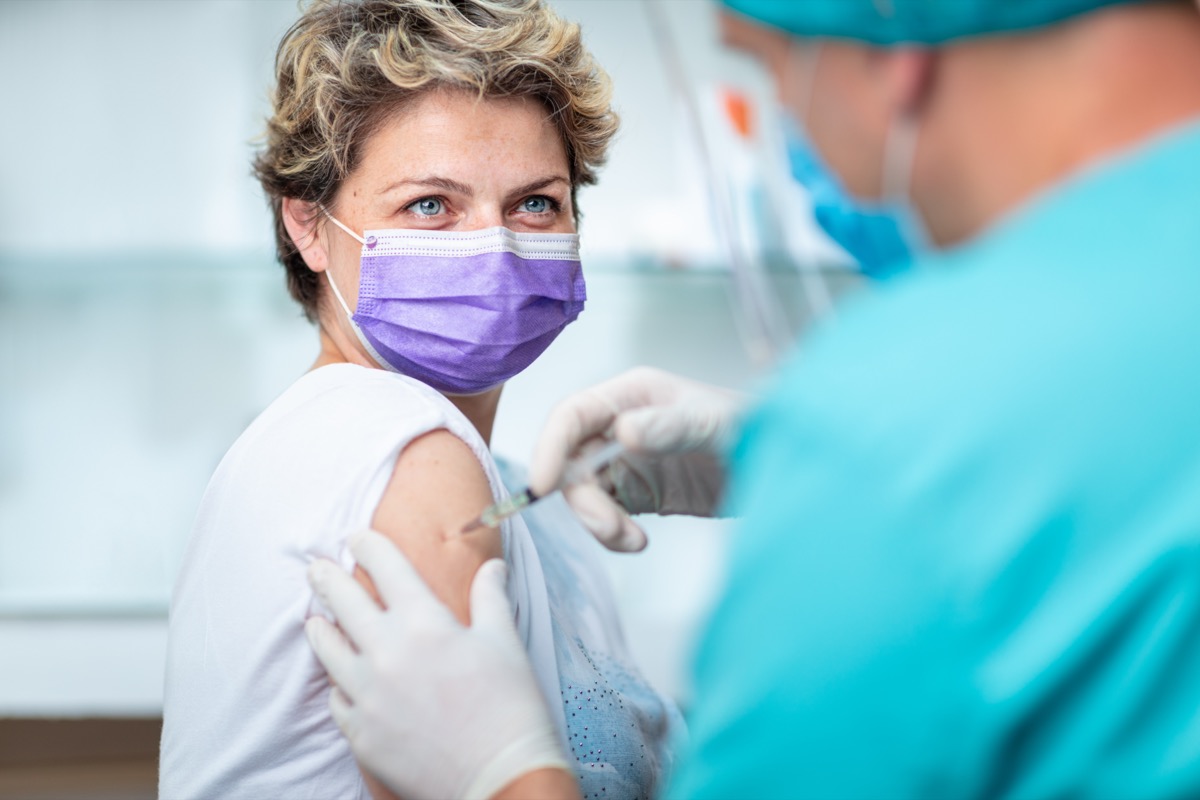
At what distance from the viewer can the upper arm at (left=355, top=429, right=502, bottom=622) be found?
0.95 meters

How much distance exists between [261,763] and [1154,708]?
0.76 meters

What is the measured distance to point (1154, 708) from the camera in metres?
0.56

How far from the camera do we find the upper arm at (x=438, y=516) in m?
0.95

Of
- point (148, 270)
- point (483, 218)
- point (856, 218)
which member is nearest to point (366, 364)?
point (483, 218)

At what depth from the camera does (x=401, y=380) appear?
3.61 feet

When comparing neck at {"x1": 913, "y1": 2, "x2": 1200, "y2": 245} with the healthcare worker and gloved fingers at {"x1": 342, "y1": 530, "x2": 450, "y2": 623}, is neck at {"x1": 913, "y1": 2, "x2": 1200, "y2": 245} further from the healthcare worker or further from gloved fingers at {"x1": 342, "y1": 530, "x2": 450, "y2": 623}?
gloved fingers at {"x1": 342, "y1": 530, "x2": 450, "y2": 623}

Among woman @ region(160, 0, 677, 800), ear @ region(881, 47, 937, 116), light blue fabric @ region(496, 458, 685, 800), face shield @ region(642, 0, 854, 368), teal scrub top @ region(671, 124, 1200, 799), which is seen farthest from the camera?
light blue fabric @ region(496, 458, 685, 800)

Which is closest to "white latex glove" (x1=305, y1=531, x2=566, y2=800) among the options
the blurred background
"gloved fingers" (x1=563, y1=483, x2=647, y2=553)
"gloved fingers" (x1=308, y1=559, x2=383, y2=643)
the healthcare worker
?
"gloved fingers" (x1=308, y1=559, x2=383, y2=643)

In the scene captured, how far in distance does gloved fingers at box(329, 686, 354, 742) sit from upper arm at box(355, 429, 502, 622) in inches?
3.7

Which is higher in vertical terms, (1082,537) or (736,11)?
(736,11)

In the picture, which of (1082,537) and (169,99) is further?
(169,99)

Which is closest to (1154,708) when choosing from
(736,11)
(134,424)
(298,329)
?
(736,11)

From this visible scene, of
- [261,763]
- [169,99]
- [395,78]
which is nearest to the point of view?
[261,763]

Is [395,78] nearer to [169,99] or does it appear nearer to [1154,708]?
[1154,708]
